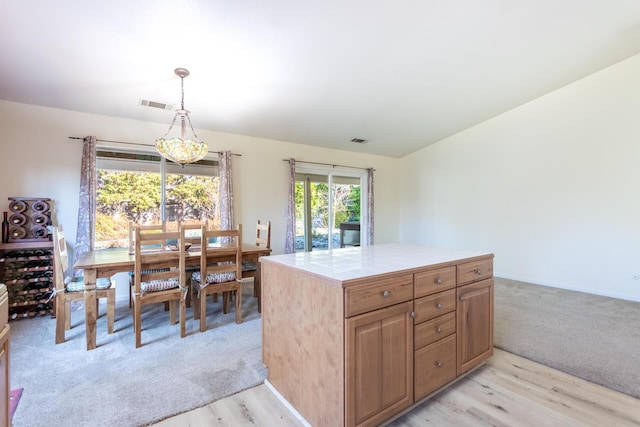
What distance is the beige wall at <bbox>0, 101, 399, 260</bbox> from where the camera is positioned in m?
3.56

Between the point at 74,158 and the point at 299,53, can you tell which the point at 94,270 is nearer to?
the point at 74,158

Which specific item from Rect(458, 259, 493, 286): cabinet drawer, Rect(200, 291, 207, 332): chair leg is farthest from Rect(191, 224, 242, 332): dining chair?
Rect(458, 259, 493, 286): cabinet drawer

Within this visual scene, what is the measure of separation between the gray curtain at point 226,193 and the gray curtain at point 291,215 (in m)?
1.04

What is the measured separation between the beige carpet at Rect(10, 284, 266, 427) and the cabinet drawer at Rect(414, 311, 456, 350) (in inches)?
43.8

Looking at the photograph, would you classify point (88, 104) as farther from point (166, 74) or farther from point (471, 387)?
point (471, 387)

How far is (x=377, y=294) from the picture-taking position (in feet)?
4.97

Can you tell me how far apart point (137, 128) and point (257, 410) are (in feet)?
13.0

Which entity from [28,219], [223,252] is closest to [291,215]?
[223,252]

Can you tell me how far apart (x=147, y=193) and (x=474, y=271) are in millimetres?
4195

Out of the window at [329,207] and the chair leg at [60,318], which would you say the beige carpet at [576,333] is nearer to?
the window at [329,207]

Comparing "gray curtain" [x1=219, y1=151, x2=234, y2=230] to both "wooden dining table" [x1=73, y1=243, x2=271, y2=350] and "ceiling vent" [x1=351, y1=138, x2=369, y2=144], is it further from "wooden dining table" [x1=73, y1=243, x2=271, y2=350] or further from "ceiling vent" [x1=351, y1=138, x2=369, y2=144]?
"ceiling vent" [x1=351, y1=138, x2=369, y2=144]

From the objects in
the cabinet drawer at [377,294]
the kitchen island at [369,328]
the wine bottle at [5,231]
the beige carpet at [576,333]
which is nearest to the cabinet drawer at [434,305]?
the kitchen island at [369,328]

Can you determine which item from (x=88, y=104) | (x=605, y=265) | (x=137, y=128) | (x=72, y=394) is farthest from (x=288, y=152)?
(x=605, y=265)

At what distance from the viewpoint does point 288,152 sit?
5496mm
